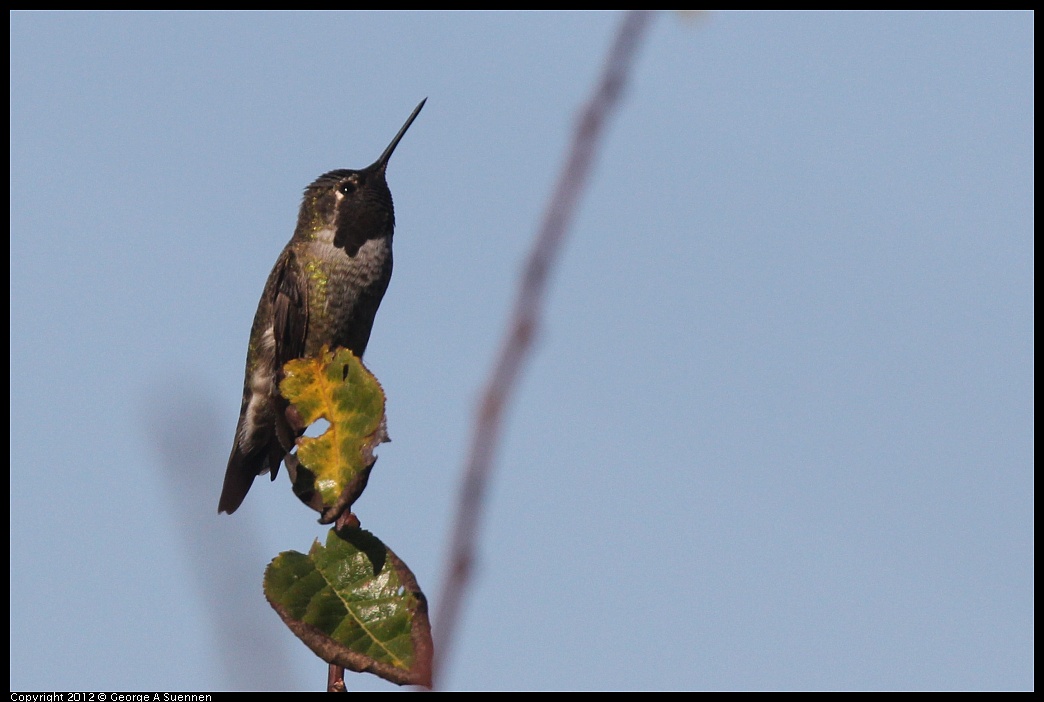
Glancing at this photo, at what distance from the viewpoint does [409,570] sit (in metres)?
2.46

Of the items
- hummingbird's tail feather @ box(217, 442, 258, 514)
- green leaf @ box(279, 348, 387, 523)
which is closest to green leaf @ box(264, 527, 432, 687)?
green leaf @ box(279, 348, 387, 523)

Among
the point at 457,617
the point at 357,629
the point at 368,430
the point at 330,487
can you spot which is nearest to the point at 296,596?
the point at 357,629

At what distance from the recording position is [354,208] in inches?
309

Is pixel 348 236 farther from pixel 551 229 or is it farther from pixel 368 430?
pixel 551 229

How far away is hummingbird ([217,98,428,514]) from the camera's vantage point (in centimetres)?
753

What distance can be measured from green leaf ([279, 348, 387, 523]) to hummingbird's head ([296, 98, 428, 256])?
4.43 metres

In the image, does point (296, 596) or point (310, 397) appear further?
point (310, 397)

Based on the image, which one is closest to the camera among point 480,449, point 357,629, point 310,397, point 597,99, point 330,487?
point 480,449

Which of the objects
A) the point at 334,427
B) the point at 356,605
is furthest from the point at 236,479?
the point at 356,605

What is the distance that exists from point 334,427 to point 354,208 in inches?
198

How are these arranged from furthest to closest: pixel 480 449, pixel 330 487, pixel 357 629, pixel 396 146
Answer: pixel 396 146, pixel 330 487, pixel 357 629, pixel 480 449

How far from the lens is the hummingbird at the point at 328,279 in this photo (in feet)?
24.7

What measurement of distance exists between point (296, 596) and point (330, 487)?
36cm

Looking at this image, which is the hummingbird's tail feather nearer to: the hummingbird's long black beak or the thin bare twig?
the hummingbird's long black beak
